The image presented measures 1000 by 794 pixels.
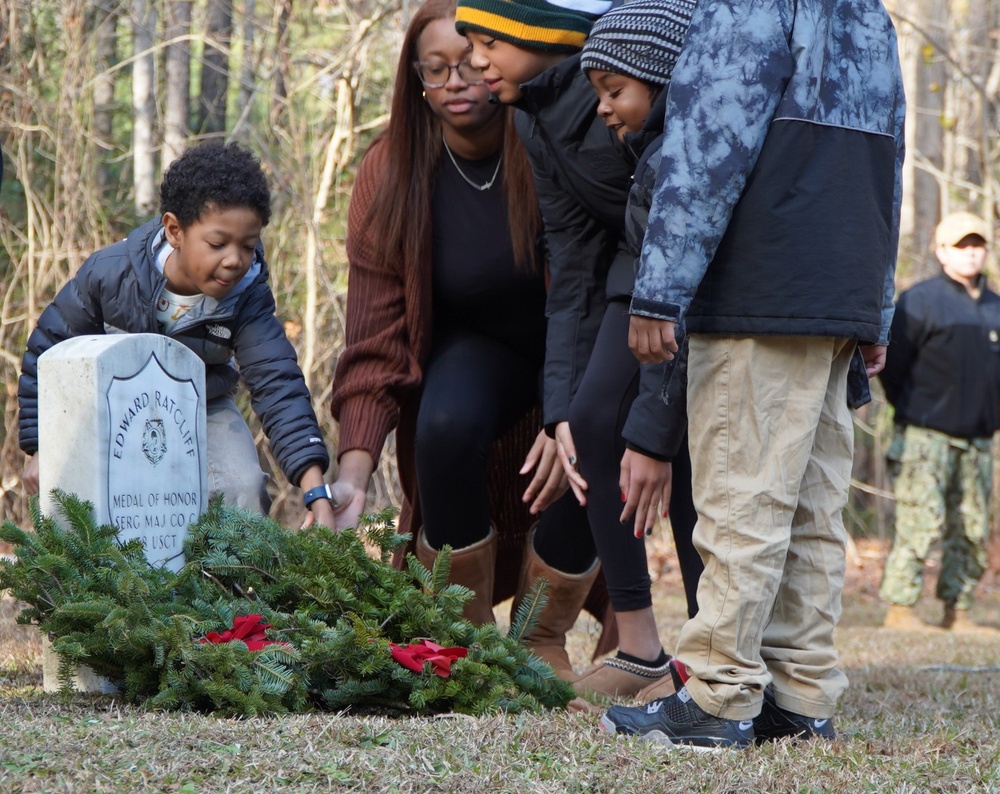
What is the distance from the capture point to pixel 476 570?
3.73 metres

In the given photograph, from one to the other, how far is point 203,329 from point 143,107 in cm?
494

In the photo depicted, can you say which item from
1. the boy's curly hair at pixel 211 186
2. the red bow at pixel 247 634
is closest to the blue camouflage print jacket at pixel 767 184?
the red bow at pixel 247 634

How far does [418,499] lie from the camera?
3990mm

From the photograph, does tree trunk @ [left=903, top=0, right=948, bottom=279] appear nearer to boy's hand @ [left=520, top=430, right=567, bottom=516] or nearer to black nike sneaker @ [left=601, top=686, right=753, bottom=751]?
boy's hand @ [left=520, top=430, right=567, bottom=516]

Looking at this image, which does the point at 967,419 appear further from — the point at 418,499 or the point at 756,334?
the point at 756,334

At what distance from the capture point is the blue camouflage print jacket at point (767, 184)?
97.7 inches

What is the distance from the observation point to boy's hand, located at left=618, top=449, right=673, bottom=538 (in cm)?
285

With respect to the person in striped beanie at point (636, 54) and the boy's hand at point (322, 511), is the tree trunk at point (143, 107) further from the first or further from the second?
the person in striped beanie at point (636, 54)

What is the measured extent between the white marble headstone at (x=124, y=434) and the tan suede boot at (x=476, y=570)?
0.79m

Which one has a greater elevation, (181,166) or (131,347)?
(181,166)

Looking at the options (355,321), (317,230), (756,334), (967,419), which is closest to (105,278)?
(355,321)

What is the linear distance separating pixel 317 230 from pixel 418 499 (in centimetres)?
367

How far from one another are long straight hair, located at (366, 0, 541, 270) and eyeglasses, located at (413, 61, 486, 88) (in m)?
0.08

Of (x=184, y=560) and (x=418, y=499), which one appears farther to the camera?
(x=418, y=499)
